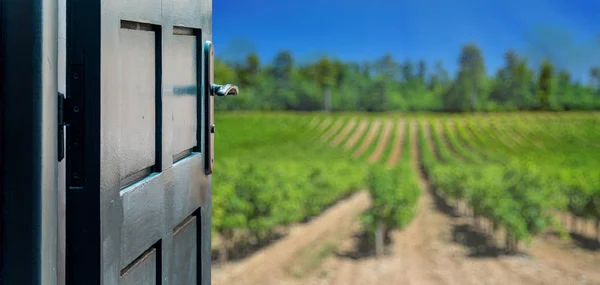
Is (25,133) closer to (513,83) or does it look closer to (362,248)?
(362,248)

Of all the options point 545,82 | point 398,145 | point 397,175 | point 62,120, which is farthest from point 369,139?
point 62,120

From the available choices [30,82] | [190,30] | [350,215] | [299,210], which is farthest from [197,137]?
[350,215]

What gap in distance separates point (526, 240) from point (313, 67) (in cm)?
4426

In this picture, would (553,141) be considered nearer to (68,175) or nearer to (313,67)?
(313,67)

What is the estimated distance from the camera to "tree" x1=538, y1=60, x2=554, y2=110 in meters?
49.7

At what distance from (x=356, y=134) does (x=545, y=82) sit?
23.4 metres

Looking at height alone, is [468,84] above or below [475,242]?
above

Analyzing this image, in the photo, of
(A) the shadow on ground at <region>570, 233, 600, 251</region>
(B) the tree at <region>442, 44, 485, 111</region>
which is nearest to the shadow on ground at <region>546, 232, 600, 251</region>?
(A) the shadow on ground at <region>570, 233, 600, 251</region>

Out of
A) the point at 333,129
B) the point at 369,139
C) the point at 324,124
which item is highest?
the point at 324,124

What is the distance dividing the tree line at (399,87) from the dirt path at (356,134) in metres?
7.95

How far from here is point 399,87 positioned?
56.8 metres

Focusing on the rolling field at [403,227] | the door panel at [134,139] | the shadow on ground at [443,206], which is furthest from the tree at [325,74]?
the door panel at [134,139]

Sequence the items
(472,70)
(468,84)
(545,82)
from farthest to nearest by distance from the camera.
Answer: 1. (472,70)
2. (468,84)
3. (545,82)

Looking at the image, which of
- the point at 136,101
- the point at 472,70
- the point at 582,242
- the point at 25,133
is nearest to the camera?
the point at 25,133
